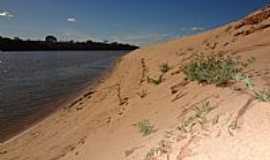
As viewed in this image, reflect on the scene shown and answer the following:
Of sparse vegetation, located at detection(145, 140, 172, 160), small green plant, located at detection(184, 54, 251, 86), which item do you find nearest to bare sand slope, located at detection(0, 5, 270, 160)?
sparse vegetation, located at detection(145, 140, 172, 160)

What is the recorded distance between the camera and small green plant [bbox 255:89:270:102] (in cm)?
424

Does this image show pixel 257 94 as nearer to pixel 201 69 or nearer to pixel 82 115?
pixel 201 69

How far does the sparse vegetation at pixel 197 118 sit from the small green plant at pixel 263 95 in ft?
1.75

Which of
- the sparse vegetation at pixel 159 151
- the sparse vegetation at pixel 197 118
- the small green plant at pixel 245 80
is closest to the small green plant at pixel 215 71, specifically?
the small green plant at pixel 245 80

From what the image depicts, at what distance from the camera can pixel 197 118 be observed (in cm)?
449

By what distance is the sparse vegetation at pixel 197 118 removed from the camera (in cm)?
433

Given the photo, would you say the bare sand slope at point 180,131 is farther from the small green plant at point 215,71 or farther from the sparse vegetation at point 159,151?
the small green plant at point 215,71

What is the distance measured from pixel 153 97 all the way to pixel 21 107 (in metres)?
9.39

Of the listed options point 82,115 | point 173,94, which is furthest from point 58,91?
point 173,94

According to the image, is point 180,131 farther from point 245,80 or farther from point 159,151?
point 245,80

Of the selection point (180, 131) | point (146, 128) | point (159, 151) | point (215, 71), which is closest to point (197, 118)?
point (180, 131)

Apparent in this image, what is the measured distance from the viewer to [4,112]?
14828 millimetres

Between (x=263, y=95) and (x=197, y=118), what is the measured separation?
779mm

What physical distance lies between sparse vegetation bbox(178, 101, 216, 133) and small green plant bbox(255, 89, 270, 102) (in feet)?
1.75
